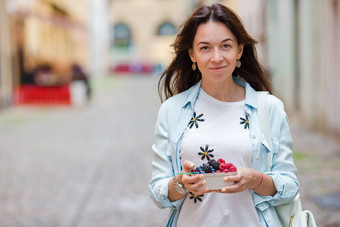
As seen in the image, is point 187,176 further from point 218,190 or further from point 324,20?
point 324,20

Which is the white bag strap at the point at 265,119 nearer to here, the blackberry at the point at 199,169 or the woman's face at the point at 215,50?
the woman's face at the point at 215,50

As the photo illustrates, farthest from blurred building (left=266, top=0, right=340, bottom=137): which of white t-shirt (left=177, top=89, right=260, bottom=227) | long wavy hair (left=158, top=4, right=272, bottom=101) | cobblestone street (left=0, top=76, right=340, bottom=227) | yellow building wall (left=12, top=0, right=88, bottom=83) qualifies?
white t-shirt (left=177, top=89, right=260, bottom=227)

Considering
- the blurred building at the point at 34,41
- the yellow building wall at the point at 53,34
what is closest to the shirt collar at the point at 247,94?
the blurred building at the point at 34,41

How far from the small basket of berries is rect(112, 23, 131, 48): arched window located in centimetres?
7196

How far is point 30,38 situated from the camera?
27.2 metres

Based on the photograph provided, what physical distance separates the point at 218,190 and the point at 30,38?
2573cm

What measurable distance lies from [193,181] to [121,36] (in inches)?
2863

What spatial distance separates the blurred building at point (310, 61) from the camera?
1299 cm

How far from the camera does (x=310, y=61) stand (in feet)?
48.5

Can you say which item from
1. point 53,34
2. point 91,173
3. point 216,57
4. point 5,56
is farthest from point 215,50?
point 53,34

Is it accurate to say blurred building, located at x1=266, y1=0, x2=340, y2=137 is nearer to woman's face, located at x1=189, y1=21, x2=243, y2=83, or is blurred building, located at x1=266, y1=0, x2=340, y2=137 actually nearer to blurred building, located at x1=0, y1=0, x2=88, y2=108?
blurred building, located at x1=0, y1=0, x2=88, y2=108

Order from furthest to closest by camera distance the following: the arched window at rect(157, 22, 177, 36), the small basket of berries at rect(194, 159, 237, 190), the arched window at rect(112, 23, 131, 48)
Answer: the arched window at rect(112, 23, 131, 48)
the arched window at rect(157, 22, 177, 36)
the small basket of berries at rect(194, 159, 237, 190)

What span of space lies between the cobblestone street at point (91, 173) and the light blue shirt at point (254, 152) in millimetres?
3484

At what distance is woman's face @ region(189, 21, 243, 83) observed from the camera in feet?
8.44
